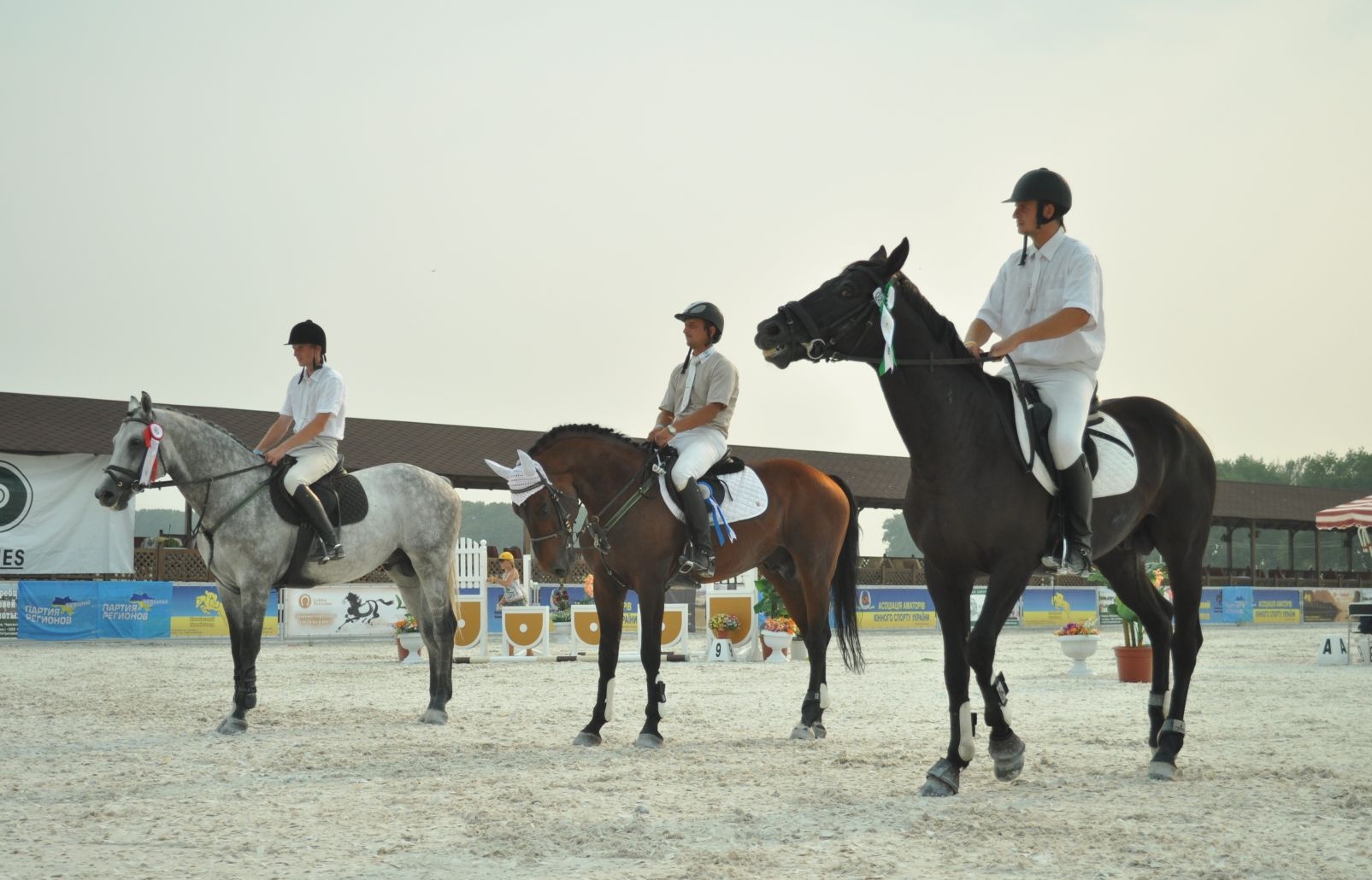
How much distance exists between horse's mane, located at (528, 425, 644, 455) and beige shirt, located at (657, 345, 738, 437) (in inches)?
17.0

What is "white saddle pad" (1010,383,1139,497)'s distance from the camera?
5723mm

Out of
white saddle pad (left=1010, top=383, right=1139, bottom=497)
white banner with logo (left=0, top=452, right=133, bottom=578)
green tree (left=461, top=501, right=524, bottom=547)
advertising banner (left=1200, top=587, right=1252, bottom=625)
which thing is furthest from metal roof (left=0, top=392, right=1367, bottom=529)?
green tree (left=461, top=501, right=524, bottom=547)

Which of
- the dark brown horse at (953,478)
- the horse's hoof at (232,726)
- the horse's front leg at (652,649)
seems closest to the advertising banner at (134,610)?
the horse's hoof at (232,726)

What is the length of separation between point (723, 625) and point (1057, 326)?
1236 centimetres

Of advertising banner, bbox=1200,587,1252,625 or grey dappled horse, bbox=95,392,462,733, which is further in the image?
advertising banner, bbox=1200,587,1252,625

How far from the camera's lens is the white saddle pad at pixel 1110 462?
225 inches

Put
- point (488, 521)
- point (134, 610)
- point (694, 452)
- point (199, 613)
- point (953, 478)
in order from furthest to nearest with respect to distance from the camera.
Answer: point (488, 521) → point (199, 613) → point (134, 610) → point (694, 452) → point (953, 478)

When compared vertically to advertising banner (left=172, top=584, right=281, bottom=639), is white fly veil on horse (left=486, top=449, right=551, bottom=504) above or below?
above

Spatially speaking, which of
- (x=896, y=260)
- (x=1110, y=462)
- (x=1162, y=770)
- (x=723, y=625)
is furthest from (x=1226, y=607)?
(x=896, y=260)

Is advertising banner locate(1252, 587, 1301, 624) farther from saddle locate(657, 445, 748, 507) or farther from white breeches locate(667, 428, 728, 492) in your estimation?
white breeches locate(667, 428, 728, 492)

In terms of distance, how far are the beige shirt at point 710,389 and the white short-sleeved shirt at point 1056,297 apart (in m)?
2.43

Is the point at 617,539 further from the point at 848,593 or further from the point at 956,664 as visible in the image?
the point at 956,664

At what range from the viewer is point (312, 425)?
940 cm

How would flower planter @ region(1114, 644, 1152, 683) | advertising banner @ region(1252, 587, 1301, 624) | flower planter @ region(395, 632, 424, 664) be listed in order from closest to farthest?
flower planter @ region(1114, 644, 1152, 683)
flower planter @ region(395, 632, 424, 664)
advertising banner @ region(1252, 587, 1301, 624)
